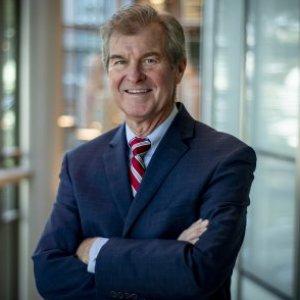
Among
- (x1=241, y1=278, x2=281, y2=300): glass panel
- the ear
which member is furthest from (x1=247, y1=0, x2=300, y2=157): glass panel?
the ear

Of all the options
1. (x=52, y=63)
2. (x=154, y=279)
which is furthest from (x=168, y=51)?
(x=52, y=63)

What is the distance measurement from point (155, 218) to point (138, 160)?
0.19 metres

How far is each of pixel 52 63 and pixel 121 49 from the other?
315cm

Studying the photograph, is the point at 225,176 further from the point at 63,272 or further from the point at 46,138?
the point at 46,138

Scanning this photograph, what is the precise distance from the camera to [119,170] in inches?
68.2

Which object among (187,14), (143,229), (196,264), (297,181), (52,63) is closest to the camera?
(196,264)

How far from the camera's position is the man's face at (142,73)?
1.66m

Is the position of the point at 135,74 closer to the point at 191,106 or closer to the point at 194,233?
the point at 194,233

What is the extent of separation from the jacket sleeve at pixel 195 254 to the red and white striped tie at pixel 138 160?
7.5 inches

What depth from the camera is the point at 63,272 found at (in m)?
1.70

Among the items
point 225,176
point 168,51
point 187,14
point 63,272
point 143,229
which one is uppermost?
point 187,14

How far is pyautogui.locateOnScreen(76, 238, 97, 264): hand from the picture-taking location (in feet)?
5.56

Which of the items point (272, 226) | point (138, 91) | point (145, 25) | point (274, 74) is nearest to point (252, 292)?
point (272, 226)

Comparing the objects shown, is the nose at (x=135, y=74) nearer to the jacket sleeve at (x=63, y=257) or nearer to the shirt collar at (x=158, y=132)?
the shirt collar at (x=158, y=132)
